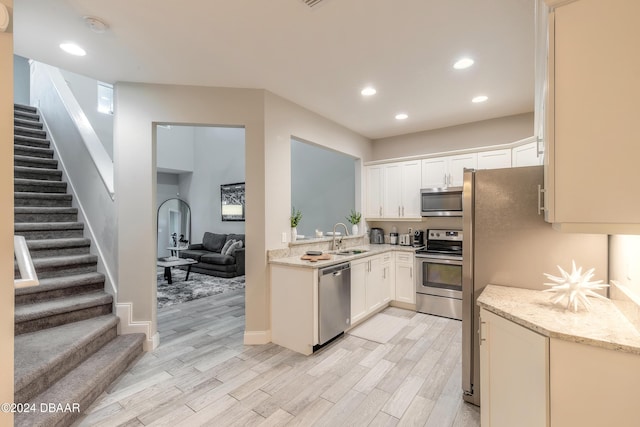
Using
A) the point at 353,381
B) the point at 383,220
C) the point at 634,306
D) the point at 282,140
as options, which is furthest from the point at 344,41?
the point at 383,220

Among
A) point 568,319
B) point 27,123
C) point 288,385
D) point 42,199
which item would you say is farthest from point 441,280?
point 27,123

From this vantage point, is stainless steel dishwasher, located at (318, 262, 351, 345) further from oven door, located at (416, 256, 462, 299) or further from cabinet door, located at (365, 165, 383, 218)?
cabinet door, located at (365, 165, 383, 218)

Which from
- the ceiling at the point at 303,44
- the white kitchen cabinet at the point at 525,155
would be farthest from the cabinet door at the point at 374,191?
the white kitchen cabinet at the point at 525,155

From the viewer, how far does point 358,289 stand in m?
3.69

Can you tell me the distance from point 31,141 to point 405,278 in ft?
20.9

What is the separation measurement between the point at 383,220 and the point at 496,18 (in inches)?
139

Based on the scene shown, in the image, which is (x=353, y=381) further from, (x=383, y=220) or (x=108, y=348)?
(x=383, y=220)

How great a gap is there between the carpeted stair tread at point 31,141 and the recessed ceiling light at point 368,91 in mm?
5180

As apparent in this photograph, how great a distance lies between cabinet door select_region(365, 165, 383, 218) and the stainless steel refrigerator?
2.84m

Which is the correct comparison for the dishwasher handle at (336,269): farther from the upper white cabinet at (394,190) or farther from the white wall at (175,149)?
the white wall at (175,149)

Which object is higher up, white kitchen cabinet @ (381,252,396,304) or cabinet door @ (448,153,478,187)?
cabinet door @ (448,153,478,187)

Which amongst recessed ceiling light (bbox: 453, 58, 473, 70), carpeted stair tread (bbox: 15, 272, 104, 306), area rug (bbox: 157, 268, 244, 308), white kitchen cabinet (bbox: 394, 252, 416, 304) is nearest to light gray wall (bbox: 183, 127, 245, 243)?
area rug (bbox: 157, 268, 244, 308)

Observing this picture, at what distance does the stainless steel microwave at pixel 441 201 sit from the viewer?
4184 millimetres

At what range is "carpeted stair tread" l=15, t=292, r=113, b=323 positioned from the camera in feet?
8.05
